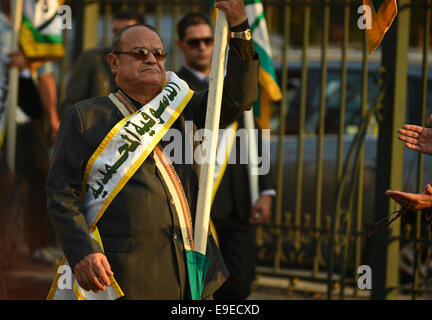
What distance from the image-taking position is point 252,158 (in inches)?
227

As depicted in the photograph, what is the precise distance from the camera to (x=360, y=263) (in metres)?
6.81

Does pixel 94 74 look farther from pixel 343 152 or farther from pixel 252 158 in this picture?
pixel 343 152

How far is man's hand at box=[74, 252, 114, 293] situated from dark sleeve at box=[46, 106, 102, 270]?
0.09ft

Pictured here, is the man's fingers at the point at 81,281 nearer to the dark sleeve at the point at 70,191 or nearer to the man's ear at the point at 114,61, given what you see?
the dark sleeve at the point at 70,191

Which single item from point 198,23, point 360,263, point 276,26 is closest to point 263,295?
point 360,263

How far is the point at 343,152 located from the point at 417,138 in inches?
132

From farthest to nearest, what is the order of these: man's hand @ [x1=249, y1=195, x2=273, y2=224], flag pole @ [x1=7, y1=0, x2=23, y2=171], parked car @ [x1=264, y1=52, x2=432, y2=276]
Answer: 1. parked car @ [x1=264, y1=52, x2=432, y2=276]
2. flag pole @ [x1=7, y1=0, x2=23, y2=171]
3. man's hand @ [x1=249, y1=195, x2=273, y2=224]

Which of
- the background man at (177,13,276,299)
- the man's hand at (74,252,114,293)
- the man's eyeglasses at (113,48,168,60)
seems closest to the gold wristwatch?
the man's eyeglasses at (113,48,168,60)

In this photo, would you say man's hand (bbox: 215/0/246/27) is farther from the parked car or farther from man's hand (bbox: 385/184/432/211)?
the parked car

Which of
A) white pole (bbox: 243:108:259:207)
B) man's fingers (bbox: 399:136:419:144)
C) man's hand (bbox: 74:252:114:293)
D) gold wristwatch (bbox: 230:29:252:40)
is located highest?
gold wristwatch (bbox: 230:29:252:40)

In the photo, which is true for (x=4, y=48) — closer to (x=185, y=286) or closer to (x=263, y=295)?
(x=263, y=295)

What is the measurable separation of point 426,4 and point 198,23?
5.40ft

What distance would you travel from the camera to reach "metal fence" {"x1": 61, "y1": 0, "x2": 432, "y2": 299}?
616 centimetres
